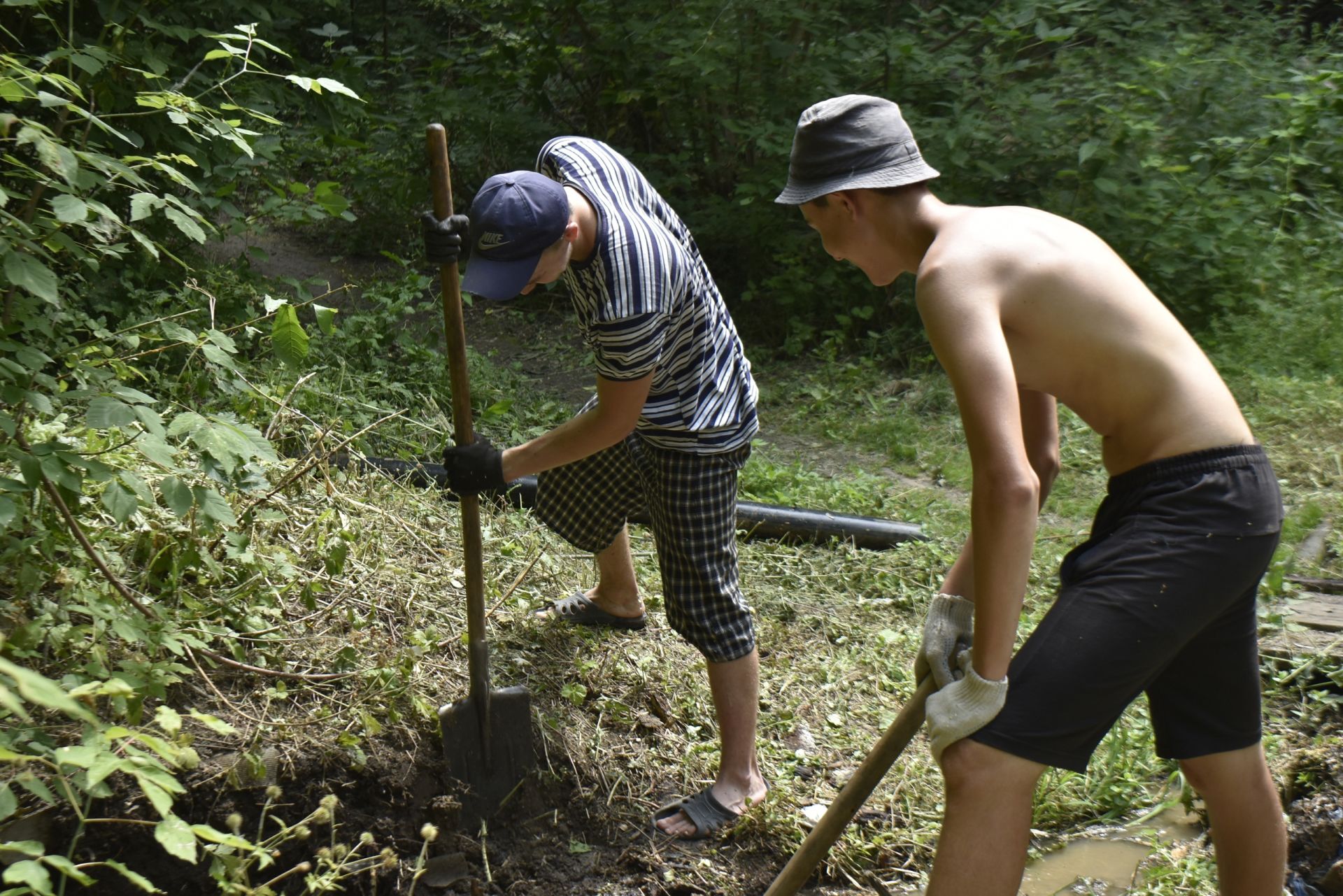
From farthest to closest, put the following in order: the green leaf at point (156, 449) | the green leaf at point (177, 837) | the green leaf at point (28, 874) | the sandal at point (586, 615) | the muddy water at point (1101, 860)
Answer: the sandal at point (586, 615) < the muddy water at point (1101, 860) < the green leaf at point (156, 449) < the green leaf at point (177, 837) < the green leaf at point (28, 874)

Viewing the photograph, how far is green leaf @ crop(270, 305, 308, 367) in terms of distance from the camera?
8.25 ft

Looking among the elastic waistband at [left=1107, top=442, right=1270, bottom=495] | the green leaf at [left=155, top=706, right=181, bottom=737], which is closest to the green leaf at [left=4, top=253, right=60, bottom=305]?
the green leaf at [left=155, top=706, right=181, bottom=737]

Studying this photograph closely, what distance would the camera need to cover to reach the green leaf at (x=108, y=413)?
2.10m

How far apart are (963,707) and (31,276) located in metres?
1.85

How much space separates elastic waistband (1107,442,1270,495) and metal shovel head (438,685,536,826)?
67.1 inches

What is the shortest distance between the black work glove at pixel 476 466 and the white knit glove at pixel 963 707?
1.23 metres

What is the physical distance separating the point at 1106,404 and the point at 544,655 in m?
1.94

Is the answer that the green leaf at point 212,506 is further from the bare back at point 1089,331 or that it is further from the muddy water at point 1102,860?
the muddy water at point 1102,860

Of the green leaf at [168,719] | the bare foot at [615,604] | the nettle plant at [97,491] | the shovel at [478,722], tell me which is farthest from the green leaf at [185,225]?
the bare foot at [615,604]

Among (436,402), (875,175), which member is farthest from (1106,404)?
(436,402)

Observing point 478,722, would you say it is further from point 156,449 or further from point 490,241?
point 490,241

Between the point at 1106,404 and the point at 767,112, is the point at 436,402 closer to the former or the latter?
the point at 767,112

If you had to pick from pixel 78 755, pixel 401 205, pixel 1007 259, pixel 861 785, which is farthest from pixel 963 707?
pixel 401 205

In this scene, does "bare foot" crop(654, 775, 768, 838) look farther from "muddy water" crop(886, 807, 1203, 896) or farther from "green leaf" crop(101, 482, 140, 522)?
"green leaf" crop(101, 482, 140, 522)
